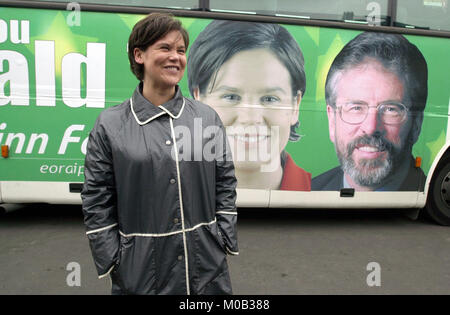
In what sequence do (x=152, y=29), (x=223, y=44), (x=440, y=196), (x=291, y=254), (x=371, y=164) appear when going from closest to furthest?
(x=152, y=29) → (x=291, y=254) → (x=223, y=44) → (x=371, y=164) → (x=440, y=196)

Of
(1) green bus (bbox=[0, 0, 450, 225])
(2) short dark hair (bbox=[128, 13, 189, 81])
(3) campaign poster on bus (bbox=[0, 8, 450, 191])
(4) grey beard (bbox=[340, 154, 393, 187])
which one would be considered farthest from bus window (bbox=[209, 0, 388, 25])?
(2) short dark hair (bbox=[128, 13, 189, 81])

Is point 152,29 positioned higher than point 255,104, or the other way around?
point 152,29

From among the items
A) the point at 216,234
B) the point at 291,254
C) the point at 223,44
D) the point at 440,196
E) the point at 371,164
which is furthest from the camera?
the point at 440,196

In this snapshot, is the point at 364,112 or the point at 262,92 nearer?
the point at 262,92

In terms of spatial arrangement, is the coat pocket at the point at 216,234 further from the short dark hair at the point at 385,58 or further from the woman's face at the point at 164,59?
the short dark hair at the point at 385,58

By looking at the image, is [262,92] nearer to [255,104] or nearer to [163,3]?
[255,104]

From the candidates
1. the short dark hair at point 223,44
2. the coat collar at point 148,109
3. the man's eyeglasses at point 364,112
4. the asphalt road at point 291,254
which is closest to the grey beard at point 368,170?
the man's eyeglasses at point 364,112

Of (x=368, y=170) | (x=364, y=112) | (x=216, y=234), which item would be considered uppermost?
(x=364, y=112)

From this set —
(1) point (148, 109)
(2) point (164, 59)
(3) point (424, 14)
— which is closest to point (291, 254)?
(1) point (148, 109)

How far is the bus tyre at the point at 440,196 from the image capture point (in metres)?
5.07

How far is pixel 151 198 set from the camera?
5.25 ft

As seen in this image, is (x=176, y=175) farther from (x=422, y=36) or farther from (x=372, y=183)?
(x=422, y=36)

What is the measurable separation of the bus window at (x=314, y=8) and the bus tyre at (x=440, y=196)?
218 cm

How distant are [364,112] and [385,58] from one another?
28.2 inches
